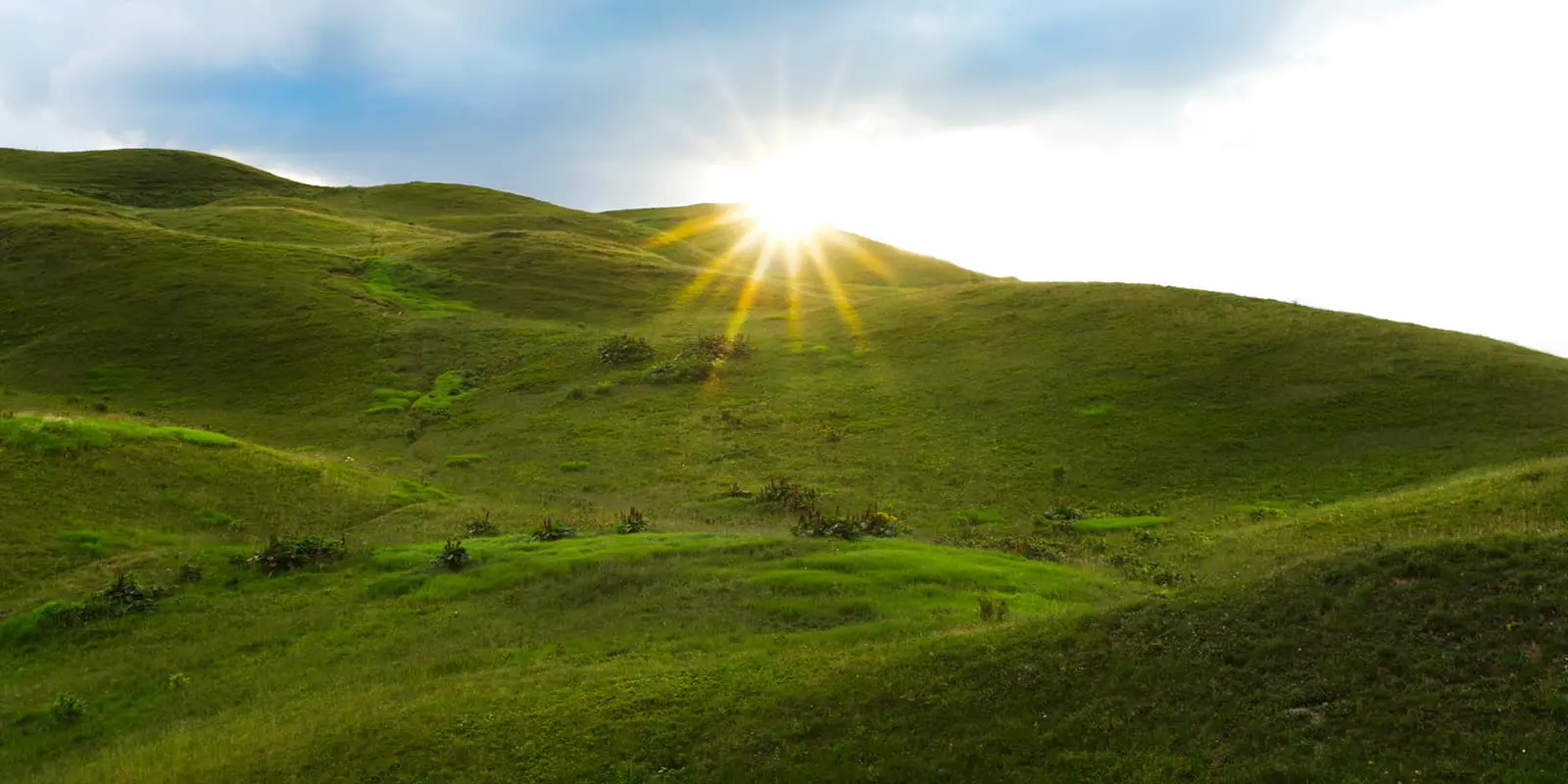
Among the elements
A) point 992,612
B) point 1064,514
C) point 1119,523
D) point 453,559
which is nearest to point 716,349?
point 1064,514

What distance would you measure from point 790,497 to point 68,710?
1132 inches

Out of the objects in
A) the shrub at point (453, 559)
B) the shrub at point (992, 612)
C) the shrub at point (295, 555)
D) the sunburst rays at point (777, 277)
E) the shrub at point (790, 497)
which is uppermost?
the sunburst rays at point (777, 277)

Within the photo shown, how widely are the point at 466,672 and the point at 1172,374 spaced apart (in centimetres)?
4895

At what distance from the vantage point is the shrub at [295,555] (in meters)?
34.1

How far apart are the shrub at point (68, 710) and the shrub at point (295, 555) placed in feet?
30.6

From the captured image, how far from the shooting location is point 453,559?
33219 mm

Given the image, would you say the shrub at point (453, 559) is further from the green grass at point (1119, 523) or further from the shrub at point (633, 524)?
the green grass at point (1119, 523)

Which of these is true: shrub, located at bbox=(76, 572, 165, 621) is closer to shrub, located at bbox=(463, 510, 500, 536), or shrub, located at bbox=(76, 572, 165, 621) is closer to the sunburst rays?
shrub, located at bbox=(463, 510, 500, 536)

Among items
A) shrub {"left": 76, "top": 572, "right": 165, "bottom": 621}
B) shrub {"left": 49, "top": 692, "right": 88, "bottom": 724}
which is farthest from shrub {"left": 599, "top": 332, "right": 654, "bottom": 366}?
shrub {"left": 49, "top": 692, "right": 88, "bottom": 724}

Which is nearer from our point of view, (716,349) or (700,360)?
(700,360)

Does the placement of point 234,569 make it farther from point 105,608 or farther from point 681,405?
point 681,405

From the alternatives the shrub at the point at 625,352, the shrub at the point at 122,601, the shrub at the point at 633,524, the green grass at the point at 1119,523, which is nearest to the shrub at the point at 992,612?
the green grass at the point at 1119,523

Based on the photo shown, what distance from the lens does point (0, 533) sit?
3450 cm

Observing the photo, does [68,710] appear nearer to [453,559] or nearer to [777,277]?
[453,559]
